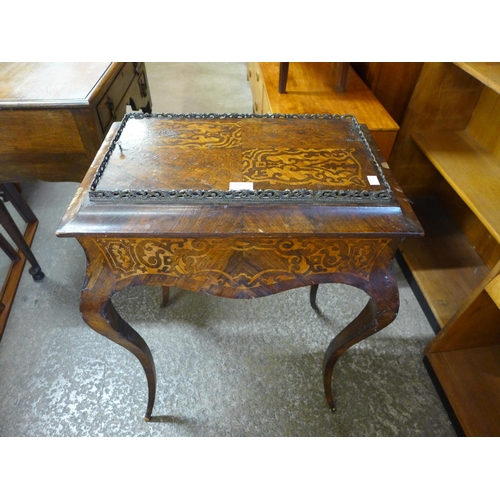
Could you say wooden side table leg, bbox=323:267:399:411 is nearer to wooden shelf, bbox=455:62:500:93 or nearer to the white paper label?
the white paper label

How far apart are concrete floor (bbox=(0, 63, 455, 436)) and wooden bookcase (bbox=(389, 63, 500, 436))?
111 millimetres

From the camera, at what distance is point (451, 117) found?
143 centimetres

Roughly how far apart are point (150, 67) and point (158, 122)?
10.6 ft

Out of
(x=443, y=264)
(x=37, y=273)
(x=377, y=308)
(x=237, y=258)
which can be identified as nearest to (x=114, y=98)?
(x=37, y=273)

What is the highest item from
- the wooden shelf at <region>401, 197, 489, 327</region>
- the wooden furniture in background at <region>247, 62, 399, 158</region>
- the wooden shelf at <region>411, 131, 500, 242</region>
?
the wooden furniture in background at <region>247, 62, 399, 158</region>

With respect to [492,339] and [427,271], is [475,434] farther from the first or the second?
[427,271]

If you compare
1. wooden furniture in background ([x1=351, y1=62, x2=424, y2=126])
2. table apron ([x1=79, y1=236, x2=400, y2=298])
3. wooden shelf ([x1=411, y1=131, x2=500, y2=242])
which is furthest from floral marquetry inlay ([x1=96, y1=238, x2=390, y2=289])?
wooden furniture in background ([x1=351, y1=62, x2=424, y2=126])

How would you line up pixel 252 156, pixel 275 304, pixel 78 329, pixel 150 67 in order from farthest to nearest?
pixel 150 67 < pixel 275 304 < pixel 78 329 < pixel 252 156

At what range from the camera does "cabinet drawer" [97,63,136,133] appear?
114 centimetres

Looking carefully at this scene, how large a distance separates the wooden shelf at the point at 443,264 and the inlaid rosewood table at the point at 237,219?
68cm

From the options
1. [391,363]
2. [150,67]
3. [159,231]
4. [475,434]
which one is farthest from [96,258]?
[150,67]

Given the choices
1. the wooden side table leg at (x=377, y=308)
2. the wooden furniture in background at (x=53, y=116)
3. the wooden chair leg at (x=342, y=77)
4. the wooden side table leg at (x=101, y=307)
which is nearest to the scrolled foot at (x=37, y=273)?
the wooden furniture in background at (x=53, y=116)

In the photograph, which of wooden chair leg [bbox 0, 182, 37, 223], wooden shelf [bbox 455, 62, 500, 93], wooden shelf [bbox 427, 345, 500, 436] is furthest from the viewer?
wooden chair leg [bbox 0, 182, 37, 223]

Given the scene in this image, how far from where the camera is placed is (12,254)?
1.54 metres
